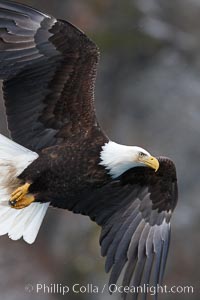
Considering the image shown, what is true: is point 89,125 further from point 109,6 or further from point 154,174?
point 109,6

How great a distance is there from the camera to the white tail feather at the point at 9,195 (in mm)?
8273

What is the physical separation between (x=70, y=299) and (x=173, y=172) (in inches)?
180

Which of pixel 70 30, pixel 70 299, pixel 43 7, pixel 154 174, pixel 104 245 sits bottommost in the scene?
pixel 70 299

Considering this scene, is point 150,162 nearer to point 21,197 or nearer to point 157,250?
point 157,250

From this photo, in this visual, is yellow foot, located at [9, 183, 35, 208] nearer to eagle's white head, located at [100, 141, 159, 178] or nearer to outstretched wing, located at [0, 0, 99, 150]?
outstretched wing, located at [0, 0, 99, 150]

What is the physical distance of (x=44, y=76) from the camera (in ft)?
27.0

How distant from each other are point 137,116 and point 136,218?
5106 mm

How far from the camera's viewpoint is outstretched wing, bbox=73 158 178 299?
339 inches

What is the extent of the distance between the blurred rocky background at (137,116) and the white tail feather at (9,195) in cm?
320

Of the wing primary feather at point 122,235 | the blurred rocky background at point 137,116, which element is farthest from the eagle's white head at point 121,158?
the blurred rocky background at point 137,116

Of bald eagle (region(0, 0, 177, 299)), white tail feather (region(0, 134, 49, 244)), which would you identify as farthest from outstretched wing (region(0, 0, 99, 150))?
white tail feather (region(0, 134, 49, 244))

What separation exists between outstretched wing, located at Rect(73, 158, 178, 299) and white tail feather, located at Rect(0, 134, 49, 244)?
13.8 inches

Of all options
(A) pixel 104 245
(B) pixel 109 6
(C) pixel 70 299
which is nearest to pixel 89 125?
(A) pixel 104 245

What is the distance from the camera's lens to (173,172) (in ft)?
28.3
